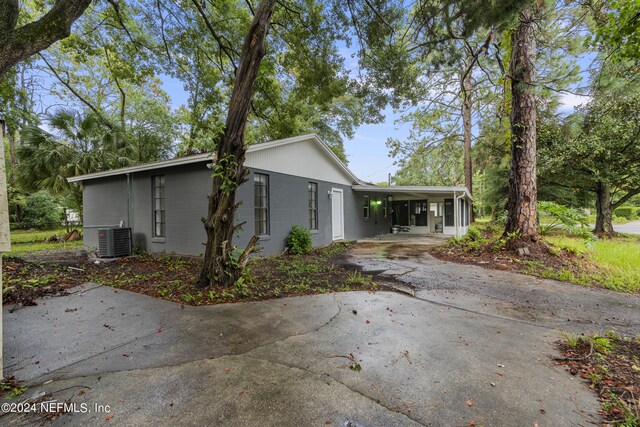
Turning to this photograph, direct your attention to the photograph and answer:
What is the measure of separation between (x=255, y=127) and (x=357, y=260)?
49.6 ft

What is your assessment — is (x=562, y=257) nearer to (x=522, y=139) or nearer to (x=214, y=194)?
(x=522, y=139)

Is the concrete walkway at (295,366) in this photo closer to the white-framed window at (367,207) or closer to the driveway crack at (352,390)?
the driveway crack at (352,390)

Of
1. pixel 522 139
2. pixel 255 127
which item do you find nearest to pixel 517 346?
pixel 522 139

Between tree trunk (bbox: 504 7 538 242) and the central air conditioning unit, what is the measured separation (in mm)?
11246

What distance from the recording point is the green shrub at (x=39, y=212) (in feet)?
63.7

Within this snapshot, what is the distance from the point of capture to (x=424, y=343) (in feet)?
9.86

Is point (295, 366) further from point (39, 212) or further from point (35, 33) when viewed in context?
point (39, 212)

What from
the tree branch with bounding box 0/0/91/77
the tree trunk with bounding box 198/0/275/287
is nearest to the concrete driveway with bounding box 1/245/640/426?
the tree trunk with bounding box 198/0/275/287

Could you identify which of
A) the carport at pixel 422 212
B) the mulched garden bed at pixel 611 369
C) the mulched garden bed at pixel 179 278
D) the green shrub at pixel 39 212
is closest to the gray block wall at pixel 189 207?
the mulched garden bed at pixel 179 278

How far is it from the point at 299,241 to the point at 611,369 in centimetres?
763

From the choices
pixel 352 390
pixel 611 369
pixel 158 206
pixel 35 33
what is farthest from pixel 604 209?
pixel 35 33

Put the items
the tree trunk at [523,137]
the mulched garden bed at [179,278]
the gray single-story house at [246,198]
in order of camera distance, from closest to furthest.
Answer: the mulched garden bed at [179,278], the tree trunk at [523,137], the gray single-story house at [246,198]

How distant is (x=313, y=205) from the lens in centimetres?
1091

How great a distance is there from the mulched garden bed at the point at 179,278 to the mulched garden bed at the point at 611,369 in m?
2.91
